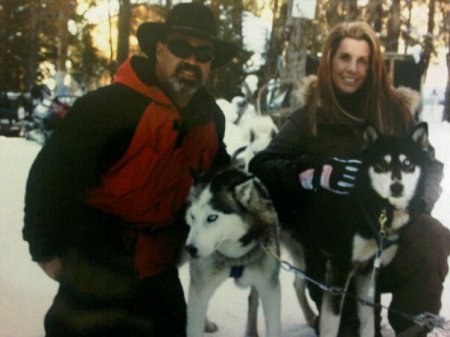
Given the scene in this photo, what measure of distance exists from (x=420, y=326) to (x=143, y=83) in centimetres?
97

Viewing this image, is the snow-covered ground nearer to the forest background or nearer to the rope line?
the rope line

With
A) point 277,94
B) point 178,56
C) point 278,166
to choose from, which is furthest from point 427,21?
point 178,56

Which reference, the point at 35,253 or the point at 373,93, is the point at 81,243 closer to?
the point at 35,253

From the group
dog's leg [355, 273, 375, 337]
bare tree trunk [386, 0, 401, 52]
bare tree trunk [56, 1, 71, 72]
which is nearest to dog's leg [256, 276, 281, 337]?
dog's leg [355, 273, 375, 337]

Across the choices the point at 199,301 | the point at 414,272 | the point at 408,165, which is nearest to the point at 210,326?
the point at 199,301

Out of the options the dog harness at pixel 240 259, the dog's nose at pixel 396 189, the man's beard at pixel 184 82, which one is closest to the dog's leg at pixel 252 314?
the dog harness at pixel 240 259

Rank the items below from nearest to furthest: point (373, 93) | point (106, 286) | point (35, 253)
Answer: point (373, 93) < point (35, 253) < point (106, 286)

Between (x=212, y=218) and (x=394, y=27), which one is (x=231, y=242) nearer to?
(x=212, y=218)

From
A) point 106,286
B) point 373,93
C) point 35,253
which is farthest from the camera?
point 106,286

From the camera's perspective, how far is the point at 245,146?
153 centimetres

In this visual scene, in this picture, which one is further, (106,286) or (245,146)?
(106,286)

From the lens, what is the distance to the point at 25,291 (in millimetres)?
1599

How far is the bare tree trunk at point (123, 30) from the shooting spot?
1.47 meters

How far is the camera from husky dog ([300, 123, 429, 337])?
1.37 m
